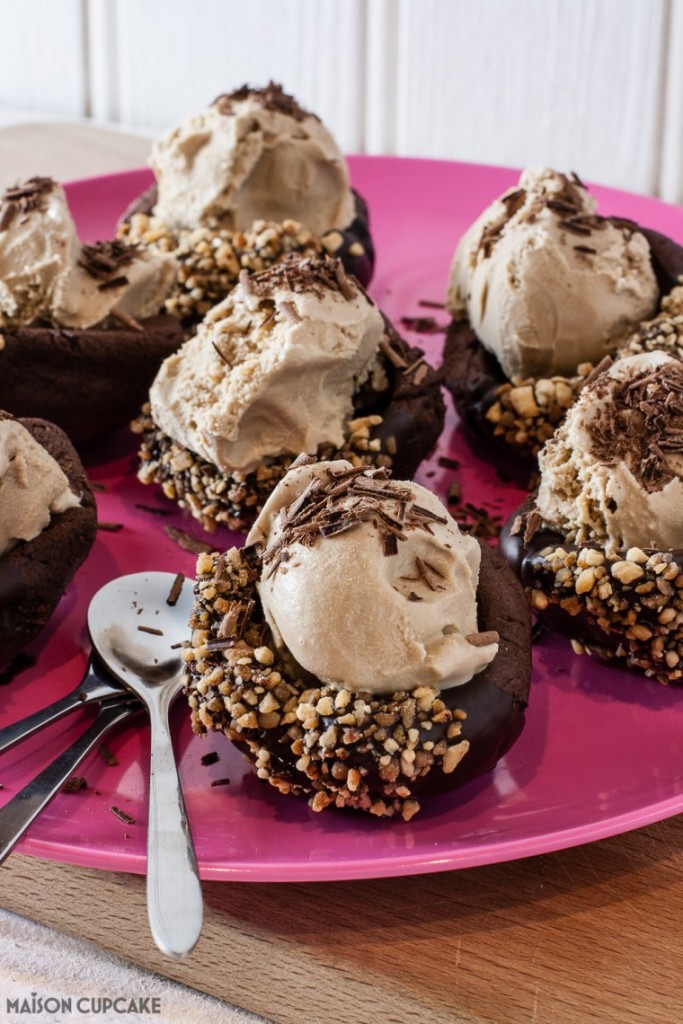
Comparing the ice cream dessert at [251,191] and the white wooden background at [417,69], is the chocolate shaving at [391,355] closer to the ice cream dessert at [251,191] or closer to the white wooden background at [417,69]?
the ice cream dessert at [251,191]

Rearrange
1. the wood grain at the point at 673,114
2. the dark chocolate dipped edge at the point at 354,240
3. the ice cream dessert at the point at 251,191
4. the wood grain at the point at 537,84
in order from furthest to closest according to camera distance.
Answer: the wood grain at the point at 537,84 → the wood grain at the point at 673,114 → the dark chocolate dipped edge at the point at 354,240 → the ice cream dessert at the point at 251,191

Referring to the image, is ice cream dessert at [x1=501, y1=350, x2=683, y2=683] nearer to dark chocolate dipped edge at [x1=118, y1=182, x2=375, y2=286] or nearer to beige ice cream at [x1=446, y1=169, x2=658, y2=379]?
beige ice cream at [x1=446, y1=169, x2=658, y2=379]

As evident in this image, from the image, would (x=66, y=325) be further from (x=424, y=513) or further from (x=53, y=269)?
(x=424, y=513)

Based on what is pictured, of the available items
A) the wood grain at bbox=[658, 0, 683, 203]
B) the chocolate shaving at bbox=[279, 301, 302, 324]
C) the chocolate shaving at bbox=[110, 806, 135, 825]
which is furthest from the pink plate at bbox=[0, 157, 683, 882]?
the wood grain at bbox=[658, 0, 683, 203]

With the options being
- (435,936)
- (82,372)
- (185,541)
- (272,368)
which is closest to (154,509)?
(185,541)

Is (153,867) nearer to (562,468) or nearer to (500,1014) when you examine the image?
(500,1014)

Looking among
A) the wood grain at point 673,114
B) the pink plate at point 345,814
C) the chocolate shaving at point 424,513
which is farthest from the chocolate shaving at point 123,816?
the wood grain at point 673,114
